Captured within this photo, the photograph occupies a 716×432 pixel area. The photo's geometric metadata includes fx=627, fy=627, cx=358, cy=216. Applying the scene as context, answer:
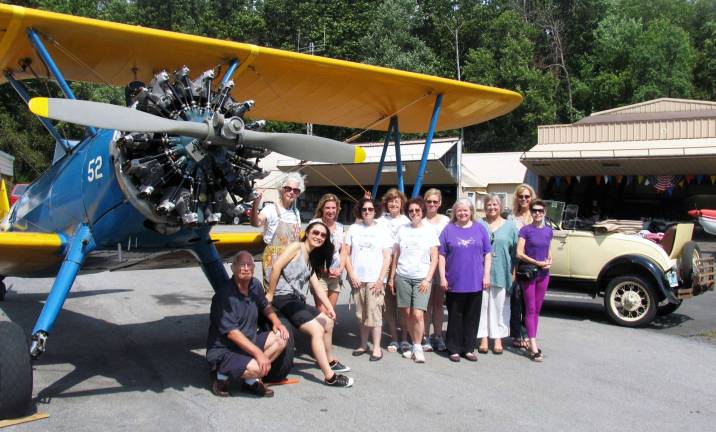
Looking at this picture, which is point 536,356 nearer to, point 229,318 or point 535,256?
point 535,256

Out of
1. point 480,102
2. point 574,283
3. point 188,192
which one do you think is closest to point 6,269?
point 188,192

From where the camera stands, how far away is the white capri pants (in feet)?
20.7

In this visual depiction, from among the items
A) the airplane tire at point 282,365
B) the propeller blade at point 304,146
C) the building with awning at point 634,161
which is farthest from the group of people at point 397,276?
the building with awning at point 634,161

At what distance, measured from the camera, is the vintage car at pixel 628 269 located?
7855 millimetres

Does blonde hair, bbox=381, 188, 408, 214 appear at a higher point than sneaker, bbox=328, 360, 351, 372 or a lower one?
higher

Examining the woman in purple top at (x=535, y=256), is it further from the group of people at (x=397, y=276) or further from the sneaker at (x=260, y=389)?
the sneaker at (x=260, y=389)

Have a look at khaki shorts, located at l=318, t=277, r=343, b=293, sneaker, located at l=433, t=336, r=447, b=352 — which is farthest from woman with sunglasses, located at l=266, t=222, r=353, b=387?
sneaker, located at l=433, t=336, r=447, b=352

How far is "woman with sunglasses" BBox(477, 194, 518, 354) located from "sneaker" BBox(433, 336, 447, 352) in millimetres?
353

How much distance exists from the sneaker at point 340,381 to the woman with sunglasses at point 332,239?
0.85m

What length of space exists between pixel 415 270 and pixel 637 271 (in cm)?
368

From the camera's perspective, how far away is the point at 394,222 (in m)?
6.44

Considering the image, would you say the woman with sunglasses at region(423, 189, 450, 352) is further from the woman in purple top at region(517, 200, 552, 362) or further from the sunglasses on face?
the sunglasses on face

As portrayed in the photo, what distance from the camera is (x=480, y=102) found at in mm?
8602

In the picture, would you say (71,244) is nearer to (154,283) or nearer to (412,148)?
(154,283)
